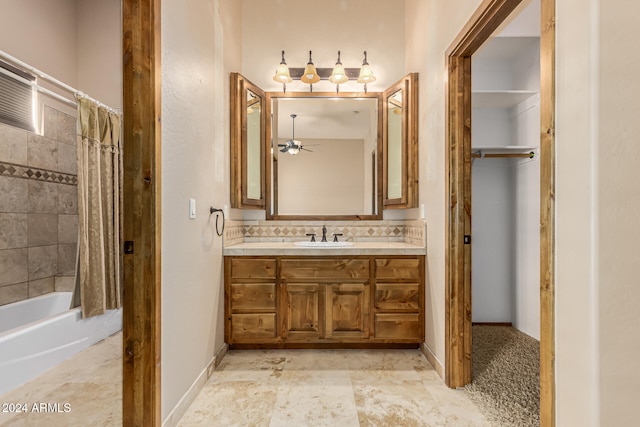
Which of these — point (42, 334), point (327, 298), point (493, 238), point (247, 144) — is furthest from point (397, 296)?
point (42, 334)

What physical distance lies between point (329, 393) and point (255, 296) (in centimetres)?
96

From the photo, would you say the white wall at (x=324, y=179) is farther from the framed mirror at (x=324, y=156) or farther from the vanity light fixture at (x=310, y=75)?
the vanity light fixture at (x=310, y=75)

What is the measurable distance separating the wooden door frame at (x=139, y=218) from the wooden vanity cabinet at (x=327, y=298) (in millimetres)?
1112

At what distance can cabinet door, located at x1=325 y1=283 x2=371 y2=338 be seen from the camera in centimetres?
262

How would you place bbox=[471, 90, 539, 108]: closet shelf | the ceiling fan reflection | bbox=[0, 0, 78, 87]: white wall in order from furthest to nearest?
the ceiling fan reflection
bbox=[471, 90, 539, 108]: closet shelf
bbox=[0, 0, 78, 87]: white wall

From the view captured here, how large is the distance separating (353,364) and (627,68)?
89.9 inches

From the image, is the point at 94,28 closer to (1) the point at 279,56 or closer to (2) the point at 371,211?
(1) the point at 279,56

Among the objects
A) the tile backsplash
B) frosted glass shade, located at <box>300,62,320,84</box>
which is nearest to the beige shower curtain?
the tile backsplash

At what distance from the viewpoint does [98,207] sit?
8.95 feet

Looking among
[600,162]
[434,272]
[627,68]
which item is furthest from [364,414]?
[627,68]

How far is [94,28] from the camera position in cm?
322

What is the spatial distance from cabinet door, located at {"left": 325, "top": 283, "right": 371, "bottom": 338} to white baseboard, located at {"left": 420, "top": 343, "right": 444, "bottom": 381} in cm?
51

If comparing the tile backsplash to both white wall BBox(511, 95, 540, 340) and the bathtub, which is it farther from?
the bathtub

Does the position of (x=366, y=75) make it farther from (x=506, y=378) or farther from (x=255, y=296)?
(x=506, y=378)
